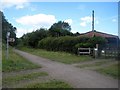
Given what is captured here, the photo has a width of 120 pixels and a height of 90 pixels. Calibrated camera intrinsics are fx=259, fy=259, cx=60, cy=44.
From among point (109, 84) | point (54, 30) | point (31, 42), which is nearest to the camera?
point (109, 84)

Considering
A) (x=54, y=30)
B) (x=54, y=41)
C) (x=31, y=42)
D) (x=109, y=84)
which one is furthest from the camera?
(x=31, y=42)

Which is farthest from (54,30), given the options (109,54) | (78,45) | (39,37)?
(109,54)

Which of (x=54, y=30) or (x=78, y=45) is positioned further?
(x=54, y=30)

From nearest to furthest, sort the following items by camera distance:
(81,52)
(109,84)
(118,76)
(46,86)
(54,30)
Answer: (46,86)
(109,84)
(118,76)
(81,52)
(54,30)

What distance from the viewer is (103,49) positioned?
27750mm

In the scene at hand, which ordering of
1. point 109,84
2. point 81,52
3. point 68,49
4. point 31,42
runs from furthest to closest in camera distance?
point 31,42 → point 68,49 → point 81,52 → point 109,84

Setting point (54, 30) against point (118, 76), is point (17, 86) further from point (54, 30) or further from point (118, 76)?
point (54, 30)

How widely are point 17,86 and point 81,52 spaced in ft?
65.2

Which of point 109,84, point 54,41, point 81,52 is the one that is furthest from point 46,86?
point 54,41

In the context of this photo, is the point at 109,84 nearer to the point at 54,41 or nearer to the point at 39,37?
the point at 54,41

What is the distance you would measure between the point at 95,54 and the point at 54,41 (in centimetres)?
1838

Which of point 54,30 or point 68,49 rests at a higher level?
point 54,30

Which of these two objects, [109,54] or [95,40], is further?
[95,40]

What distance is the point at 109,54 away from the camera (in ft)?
87.1
